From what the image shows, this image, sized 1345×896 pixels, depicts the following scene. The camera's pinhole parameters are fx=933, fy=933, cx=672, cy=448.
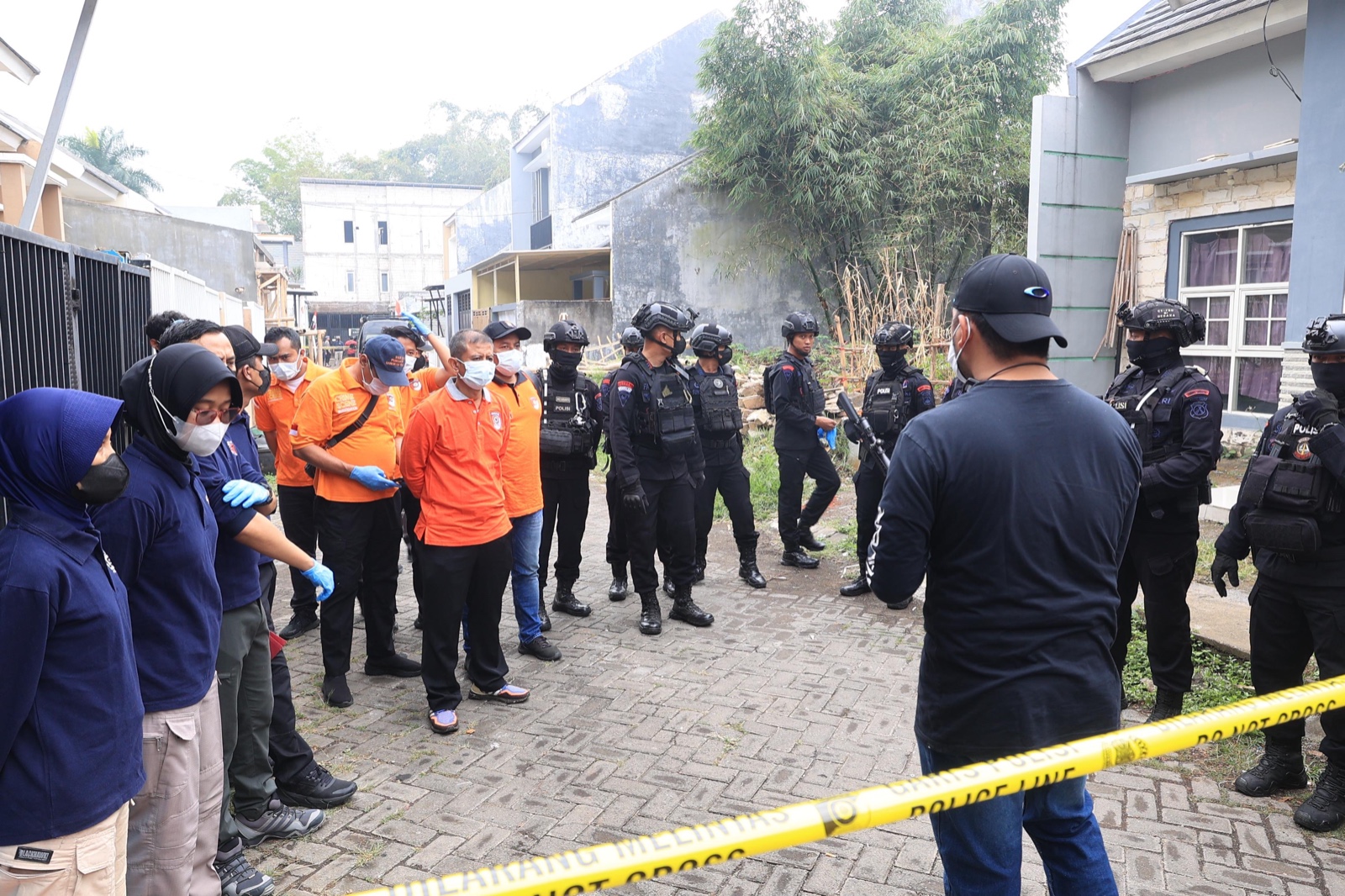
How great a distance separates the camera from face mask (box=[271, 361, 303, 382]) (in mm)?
5871

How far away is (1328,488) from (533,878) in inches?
137

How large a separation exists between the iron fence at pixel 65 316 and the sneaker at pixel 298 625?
161 cm

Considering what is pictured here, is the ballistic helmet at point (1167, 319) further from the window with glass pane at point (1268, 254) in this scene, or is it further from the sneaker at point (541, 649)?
the window with glass pane at point (1268, 254)

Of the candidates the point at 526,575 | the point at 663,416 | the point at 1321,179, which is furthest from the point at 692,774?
the point at 1321,179

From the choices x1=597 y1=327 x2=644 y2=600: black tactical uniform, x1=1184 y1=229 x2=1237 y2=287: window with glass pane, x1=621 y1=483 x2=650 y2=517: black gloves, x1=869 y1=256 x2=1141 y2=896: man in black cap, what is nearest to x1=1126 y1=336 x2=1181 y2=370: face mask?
x1=869 y1=256 x2=1141 y2=896: man in black cap

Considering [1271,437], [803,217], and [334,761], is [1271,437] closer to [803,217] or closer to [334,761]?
[334,761]

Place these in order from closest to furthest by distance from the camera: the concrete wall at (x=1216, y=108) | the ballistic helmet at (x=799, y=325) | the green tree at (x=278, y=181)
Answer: the ballistic helmet at (x=799, y=325) < the concrete wall at (x=1216, y=108) < the green tree at (x=278, y=181)

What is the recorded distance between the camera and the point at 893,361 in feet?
23.1

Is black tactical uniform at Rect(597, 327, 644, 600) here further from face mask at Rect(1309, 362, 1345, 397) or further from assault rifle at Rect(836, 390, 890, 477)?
face mask at Rect(1309, 362, 1345, 397)

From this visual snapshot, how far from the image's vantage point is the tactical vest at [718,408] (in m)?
7.22

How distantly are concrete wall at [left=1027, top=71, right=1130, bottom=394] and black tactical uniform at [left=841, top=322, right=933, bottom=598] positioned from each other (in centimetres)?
449

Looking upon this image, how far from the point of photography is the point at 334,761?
14.2 ft

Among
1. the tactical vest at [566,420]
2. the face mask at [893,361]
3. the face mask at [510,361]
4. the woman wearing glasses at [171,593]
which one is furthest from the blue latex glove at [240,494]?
the face mask at [893,361]

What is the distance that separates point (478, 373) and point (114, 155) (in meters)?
48.4
